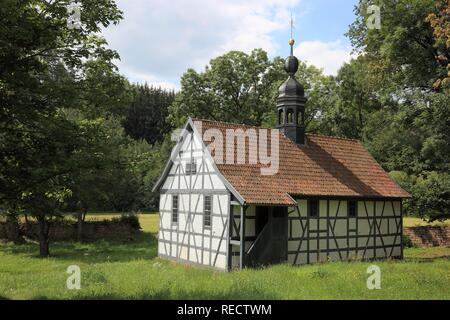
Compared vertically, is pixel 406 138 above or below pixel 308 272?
above

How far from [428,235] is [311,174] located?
43.7 feet

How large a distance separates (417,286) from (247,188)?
732 cm

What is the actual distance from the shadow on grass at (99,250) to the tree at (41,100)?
12427 millimetres

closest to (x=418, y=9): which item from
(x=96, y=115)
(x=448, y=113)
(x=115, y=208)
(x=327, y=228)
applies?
(x=448, y=113)

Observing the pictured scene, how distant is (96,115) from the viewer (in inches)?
533

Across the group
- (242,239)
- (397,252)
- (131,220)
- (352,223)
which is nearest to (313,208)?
(352,223)

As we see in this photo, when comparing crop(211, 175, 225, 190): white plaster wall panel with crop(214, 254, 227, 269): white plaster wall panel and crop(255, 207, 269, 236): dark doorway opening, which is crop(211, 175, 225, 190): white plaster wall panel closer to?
crop(255, 207, 269, 236): dark doorway opening

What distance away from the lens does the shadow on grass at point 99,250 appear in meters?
24.9

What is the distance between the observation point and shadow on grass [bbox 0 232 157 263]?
81.6 feet

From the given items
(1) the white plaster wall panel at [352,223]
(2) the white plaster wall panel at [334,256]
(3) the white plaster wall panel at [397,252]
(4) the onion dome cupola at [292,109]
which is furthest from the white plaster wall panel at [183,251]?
(3) the white plaster wall panel at [397,252]

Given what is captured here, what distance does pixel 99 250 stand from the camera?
28.3m

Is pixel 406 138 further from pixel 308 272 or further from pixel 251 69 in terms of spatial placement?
pixel 308 272

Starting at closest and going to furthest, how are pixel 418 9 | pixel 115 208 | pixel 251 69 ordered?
1. pixel 418 9
2. pixel 251 69
3. pixel 115 208
